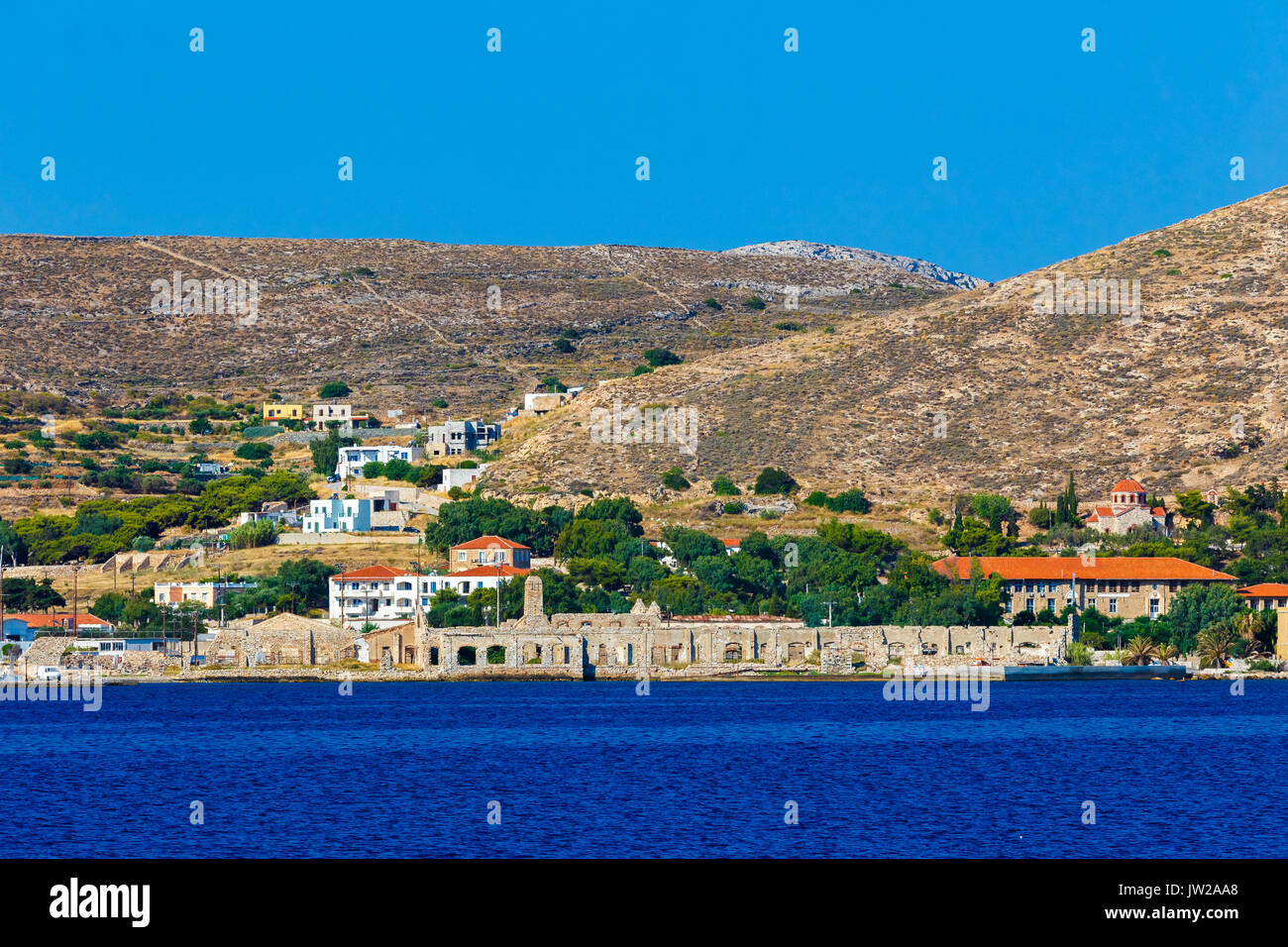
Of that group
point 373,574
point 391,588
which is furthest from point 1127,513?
point 373,574

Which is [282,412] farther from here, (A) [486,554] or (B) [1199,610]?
(B) [1199,610]

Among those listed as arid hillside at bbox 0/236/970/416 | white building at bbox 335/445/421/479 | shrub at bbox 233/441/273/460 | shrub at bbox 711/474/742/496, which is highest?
arid hillside at bbox 0/236/970/416

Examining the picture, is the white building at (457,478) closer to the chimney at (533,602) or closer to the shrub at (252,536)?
the shrub at (252,536)

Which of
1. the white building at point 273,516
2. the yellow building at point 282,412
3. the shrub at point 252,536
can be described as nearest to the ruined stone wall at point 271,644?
the shrub at point 252,536

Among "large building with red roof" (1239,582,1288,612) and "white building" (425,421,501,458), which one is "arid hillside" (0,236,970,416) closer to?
"white building" (425,421,501,458)

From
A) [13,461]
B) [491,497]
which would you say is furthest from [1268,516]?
[13,461]

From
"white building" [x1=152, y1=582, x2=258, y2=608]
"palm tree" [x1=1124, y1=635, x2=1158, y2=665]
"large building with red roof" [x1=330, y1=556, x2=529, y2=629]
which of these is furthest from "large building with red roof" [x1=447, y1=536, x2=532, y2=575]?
"palm tree" [x1=1124, y1=635, x2=1158, y2=665]

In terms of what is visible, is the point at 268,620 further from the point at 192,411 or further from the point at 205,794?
the point at 192,411
